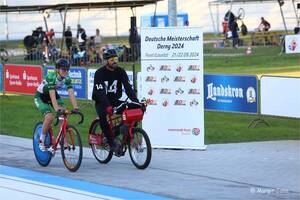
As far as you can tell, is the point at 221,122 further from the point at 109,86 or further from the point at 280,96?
the point at 109,86

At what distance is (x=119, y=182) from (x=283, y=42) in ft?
90.0

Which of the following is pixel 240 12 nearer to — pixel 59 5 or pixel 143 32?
pixel 59 5

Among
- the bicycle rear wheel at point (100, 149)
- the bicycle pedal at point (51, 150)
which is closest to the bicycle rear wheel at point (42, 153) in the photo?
the bicycle pedal at point (51, 150)

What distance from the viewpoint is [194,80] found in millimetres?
13688

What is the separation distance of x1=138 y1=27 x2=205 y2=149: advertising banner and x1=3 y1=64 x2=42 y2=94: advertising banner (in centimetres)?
911

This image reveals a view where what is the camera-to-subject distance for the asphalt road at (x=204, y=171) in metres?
9.95

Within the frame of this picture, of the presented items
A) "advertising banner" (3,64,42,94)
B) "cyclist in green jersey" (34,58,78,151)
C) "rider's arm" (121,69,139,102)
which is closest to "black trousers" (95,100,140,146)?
"rider's arm" (121,69,139,102)

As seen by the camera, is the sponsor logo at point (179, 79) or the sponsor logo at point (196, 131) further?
the sponsor logo at point (179, 79)

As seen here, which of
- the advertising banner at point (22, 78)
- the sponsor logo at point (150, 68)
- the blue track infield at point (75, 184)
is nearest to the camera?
the blue track infield at point (75, 184)

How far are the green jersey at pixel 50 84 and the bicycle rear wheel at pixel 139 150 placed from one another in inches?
52.1

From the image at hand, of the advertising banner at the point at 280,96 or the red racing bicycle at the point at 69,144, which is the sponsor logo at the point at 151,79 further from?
the advertising banner at the point at 280,96

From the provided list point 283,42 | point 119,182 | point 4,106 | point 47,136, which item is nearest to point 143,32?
point 47,136

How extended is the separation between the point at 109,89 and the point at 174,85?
6.73ft

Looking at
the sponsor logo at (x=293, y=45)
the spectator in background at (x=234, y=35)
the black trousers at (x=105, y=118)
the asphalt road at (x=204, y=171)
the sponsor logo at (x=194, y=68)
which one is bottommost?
the asphalt road at (x=204, y=171)
